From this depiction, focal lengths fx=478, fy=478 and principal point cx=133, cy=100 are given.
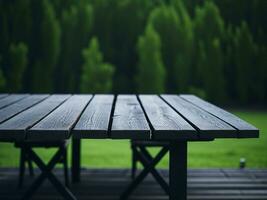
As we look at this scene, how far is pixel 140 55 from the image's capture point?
24.7 meters

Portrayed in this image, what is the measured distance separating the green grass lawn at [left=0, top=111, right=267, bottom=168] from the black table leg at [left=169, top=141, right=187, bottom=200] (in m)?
4.46

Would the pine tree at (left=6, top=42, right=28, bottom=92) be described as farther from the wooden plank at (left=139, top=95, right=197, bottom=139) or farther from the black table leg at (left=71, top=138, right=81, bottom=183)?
the wooden plank at (left=139, top=95, right=197, bottom=139)

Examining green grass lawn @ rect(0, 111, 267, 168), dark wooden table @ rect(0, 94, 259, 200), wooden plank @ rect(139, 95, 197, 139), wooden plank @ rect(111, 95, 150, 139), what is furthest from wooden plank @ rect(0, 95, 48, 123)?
green grass lawn @ rect(0, 111, 267, 168)

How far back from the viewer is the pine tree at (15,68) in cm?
2241

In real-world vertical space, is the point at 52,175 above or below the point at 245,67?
below

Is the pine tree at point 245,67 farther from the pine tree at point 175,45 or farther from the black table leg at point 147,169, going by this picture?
the black table leg at point 147,169

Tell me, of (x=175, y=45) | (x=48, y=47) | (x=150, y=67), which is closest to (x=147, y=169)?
(x=150, y=67)

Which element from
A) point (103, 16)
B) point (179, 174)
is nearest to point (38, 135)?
point (179, 174)

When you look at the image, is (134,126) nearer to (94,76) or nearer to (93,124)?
(93,124)

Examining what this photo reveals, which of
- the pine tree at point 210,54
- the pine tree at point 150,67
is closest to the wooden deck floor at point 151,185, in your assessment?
the pine tree at point 150,67

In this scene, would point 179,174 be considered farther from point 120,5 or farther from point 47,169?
point 120,5

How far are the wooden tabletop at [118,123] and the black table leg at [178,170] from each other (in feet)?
0.39

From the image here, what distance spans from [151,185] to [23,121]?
78.0 inches

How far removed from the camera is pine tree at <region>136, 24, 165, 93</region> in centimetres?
2397
